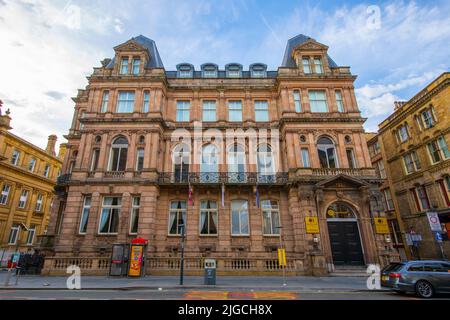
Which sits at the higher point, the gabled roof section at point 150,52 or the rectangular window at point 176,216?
the gabled roof section at point 150,52

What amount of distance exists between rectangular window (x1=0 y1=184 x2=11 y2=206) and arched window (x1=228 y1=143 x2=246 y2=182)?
30.4 m

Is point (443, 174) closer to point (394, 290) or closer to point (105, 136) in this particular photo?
point (394, 290)

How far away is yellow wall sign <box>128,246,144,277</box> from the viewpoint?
15711 millimetres

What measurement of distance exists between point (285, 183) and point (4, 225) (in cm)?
3546

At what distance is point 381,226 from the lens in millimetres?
18656

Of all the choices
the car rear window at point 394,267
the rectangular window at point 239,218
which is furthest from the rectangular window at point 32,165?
the car rear window at point 394,267

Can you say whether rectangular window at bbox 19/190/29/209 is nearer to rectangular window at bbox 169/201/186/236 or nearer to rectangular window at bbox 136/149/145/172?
rectangular window at bbox 136/149/145/172

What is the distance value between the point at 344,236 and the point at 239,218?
29.1ft

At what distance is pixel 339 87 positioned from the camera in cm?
2380

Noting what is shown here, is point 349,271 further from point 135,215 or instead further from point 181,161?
point 135,215

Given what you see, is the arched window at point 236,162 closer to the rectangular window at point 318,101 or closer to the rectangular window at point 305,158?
the rectangular window at point 305,158

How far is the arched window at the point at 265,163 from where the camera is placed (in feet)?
71.6

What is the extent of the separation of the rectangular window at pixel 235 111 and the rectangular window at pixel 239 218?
8.86m

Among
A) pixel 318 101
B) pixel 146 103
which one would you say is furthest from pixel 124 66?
pixel 318 101
